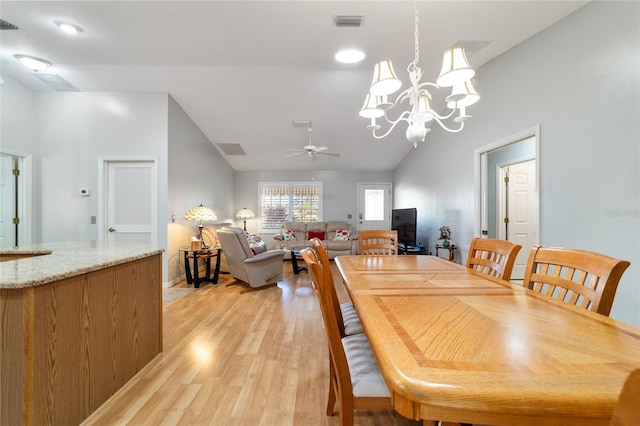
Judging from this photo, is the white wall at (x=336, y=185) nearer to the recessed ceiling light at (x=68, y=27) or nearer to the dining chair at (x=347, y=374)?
the recessed ceiling light at (x=68, y=27)

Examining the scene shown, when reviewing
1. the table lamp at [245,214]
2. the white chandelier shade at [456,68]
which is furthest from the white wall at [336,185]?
the white chandelier shade at [456,68]

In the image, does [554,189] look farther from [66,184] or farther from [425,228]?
[66,184]

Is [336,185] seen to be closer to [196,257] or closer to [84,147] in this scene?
[196,257]

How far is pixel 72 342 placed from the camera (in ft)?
4.53

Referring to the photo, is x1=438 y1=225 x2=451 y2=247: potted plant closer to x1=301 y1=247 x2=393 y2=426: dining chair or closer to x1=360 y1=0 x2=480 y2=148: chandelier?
x1=360 y1=0 x2=480 y2=148: chandelier

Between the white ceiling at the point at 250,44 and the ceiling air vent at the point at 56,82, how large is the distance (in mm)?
119

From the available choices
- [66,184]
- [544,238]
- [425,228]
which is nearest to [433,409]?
[544,238]

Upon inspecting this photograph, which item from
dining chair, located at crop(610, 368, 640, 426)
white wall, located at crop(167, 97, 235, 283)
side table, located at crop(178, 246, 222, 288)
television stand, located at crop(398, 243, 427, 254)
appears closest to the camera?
dining chair, located at crop(610, 368, 640, 426)

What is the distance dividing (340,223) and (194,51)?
201 inches

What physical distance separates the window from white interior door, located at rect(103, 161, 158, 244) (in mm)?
3550

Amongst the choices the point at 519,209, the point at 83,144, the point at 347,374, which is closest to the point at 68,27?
the point at 83,144

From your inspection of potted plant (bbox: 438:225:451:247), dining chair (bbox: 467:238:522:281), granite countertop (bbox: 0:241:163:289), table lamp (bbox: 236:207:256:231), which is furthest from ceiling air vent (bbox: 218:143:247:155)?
dining chair (bbox: 467:238:522:281)

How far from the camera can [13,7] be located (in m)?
2.40

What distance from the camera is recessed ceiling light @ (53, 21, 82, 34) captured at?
2.61 meters
